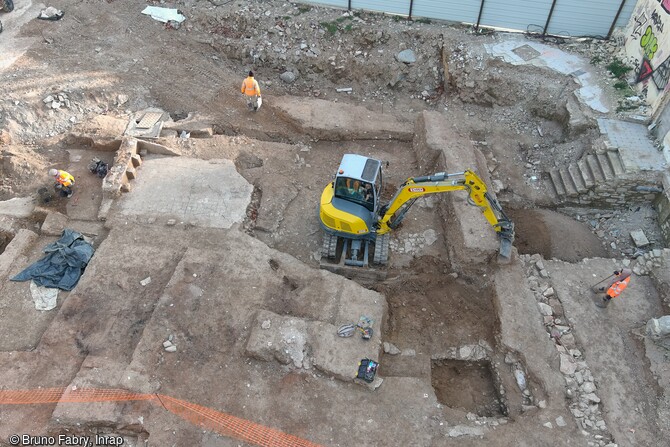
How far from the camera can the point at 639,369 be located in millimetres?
7711

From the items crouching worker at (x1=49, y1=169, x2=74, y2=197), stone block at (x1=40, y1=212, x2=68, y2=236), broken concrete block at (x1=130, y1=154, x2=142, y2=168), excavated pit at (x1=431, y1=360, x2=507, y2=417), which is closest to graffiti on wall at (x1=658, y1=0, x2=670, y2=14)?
excavated pit at (x1=431, y1=360, x2=507, y2=417)

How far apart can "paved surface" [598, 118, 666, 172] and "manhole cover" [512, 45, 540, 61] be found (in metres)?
3.19

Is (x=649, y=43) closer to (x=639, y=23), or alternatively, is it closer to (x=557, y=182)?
(x=639, y=23)

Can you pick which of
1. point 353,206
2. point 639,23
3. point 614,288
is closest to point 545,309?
point 614,288

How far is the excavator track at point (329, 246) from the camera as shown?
357 inches

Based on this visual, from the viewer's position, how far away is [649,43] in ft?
38.0

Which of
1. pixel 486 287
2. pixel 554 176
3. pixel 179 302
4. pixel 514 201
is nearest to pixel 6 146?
pixel 179 302

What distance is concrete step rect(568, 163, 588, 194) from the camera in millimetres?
10562

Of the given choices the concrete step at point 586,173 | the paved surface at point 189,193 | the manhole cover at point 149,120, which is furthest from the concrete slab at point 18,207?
the concrete step at point 586,173

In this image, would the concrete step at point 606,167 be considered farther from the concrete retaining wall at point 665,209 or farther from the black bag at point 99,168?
the black bag at point 99,168

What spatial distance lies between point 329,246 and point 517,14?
9.88m

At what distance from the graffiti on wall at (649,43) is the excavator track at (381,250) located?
8441mm

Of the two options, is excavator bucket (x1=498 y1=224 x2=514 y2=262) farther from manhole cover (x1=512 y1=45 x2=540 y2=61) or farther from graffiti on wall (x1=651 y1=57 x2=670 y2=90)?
manhole cover (x1=512 y1=45 x2=540 y2=61)

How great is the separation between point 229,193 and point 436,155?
487 centimetres
